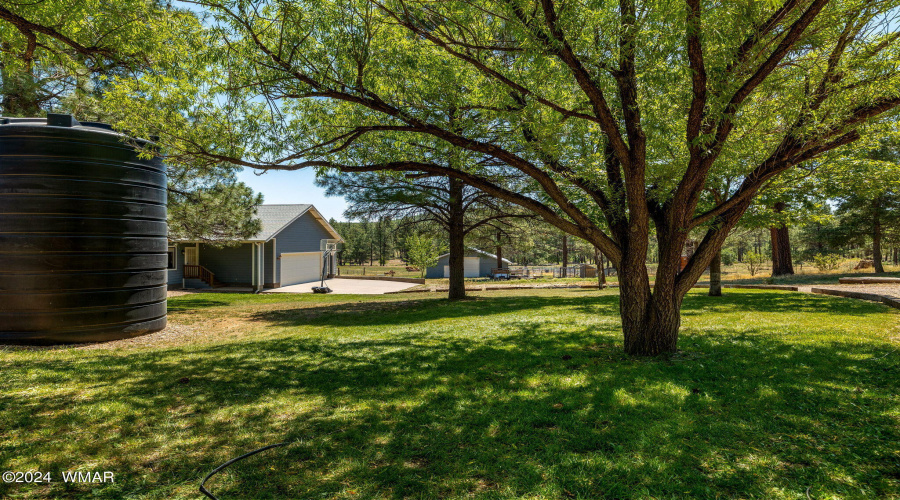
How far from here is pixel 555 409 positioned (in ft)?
11.5

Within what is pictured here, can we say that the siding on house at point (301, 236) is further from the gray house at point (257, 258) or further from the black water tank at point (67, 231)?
the black water tank at point (67, 231)

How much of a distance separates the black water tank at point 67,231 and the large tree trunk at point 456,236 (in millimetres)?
9339

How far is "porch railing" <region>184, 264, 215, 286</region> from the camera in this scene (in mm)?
22391

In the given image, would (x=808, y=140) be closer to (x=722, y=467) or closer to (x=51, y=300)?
(x=722, y=467)

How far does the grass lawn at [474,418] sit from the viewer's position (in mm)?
2359

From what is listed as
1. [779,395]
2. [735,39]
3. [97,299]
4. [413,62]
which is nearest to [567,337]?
[779,395]

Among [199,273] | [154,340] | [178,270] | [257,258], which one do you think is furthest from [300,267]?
[154,340]

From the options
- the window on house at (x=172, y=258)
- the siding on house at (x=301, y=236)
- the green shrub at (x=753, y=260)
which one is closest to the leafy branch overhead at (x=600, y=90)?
the window on house at (x=172, y=258)

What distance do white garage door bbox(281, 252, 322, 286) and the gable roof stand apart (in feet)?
6.13

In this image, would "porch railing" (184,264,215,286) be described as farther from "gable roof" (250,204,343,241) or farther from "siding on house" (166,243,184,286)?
"gable roof" (250,204,343,241)

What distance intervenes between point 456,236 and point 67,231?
10812mm

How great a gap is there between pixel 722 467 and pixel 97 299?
8.90 metres

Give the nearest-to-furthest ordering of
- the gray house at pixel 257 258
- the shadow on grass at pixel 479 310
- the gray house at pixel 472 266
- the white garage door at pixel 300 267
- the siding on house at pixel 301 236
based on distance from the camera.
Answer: the shadow on grass at pixel 479 310
the gray house at pixel 257 258
the siding on house at pixel 301 236
the white garage door at pixel 300 267
the gray house at pixel 472 266

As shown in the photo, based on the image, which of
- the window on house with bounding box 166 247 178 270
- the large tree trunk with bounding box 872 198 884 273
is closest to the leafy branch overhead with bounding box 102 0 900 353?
the window on house with bounding box 166 247 178 270
